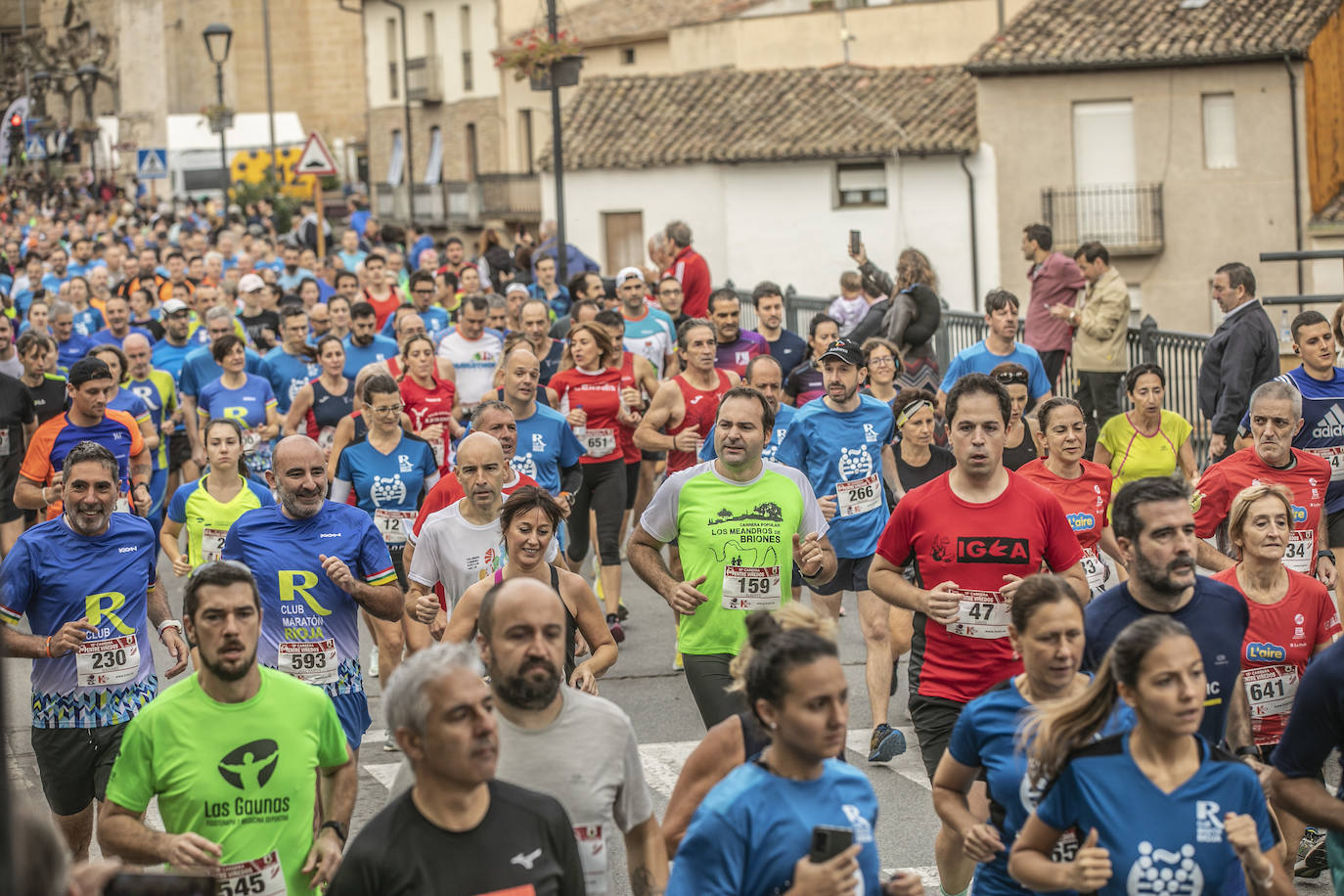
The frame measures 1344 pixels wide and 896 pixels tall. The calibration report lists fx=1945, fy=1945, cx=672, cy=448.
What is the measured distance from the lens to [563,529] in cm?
1055

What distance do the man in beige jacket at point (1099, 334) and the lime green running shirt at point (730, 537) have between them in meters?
8.18

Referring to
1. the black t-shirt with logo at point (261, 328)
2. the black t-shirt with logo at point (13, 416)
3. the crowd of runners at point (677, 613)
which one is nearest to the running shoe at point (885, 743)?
the crowd of runners at point (677, 613)

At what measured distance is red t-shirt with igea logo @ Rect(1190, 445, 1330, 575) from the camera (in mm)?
8461

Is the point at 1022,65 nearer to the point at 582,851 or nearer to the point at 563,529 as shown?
the point at 563,529

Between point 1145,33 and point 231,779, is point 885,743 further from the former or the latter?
point 1145,33

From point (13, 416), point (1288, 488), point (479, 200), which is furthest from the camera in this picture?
point (479, 200)

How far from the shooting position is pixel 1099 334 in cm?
1549

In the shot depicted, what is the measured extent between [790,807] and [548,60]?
20.2 metres

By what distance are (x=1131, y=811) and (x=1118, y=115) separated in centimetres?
3023

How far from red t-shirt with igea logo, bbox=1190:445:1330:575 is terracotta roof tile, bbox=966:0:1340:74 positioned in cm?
2391

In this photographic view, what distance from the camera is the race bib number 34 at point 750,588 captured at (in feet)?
24.1

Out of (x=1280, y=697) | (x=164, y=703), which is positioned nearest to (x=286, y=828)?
(x=164, y=703)

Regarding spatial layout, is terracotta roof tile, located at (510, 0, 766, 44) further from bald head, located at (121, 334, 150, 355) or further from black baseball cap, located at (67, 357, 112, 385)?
black baseball cap, located at (67, 357, 112, 385)

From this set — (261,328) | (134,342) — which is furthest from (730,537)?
(261,328)
